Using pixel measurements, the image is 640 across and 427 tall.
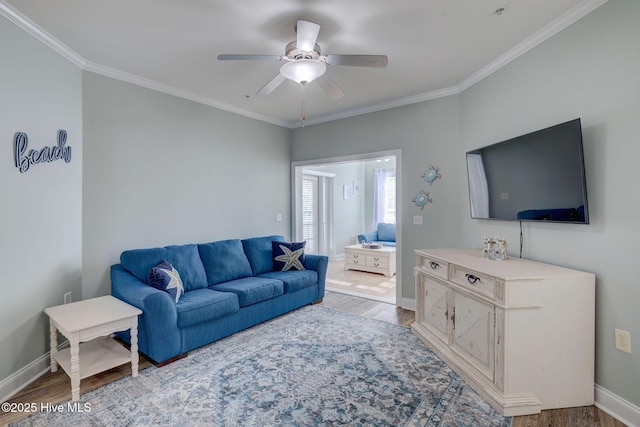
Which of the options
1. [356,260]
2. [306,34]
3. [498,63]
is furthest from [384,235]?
[306,34]

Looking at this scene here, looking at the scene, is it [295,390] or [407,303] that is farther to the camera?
[407,303]

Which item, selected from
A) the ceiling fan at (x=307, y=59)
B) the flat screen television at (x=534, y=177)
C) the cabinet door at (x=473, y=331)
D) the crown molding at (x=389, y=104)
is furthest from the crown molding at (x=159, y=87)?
the cabinet door at (x=473, y=331)

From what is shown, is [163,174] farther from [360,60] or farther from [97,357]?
[360,60]

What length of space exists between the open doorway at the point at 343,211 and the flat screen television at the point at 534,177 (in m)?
2.41

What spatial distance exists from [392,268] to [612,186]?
4.17 meters

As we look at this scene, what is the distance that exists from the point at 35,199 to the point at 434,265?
3386mm

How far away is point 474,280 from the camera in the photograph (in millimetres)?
2330

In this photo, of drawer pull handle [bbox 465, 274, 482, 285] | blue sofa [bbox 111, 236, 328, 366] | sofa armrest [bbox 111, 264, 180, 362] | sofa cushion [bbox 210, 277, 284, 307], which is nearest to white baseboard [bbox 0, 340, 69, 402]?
blue sofa [bbox 111, 236, 328, 366]

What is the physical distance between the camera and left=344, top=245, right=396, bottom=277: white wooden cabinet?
588 cm

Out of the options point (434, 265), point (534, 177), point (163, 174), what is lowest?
point (434, 265)

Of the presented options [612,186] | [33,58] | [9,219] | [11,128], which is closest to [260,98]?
[33,58]

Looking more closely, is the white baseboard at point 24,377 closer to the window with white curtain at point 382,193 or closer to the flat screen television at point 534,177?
the flat screen television at point 534,177

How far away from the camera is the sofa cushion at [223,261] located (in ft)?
11.8

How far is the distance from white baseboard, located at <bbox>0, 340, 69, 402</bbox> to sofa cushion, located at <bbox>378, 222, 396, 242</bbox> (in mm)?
5928
